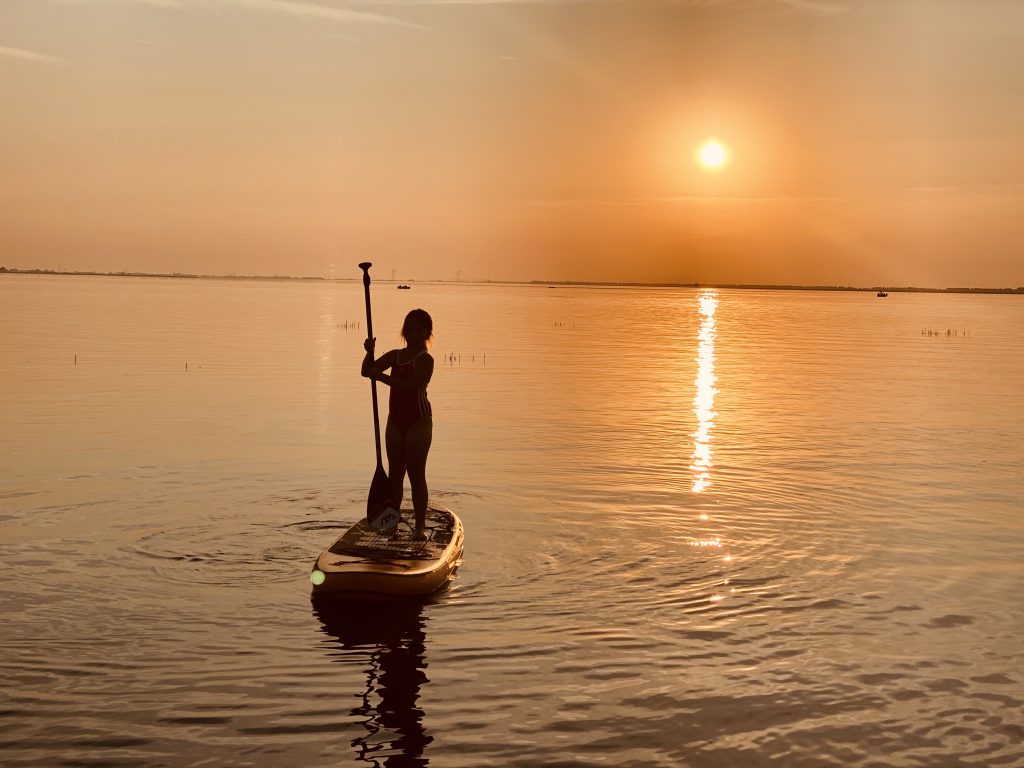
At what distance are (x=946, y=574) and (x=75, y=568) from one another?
11.4 m

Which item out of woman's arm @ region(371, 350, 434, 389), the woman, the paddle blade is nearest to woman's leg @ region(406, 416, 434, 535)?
the woman

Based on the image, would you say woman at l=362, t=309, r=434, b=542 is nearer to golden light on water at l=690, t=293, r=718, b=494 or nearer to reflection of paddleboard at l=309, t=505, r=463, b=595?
reflection of paddleboard at l=309, t=505, r=463, b=595

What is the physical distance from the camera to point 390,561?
39.9 feet

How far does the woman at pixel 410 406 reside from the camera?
1312cm

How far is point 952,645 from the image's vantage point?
11102 mm

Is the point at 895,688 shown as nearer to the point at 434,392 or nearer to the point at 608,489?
the point at 608,489

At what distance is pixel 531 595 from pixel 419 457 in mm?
2272

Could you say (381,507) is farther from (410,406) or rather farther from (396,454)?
(410,406)

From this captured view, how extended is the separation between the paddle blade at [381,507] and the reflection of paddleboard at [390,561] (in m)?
0.14

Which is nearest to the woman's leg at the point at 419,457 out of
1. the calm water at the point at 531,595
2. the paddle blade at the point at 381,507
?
the paddle blade at the point at 381,507

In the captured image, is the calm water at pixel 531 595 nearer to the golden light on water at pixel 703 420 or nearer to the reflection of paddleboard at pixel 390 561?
the golden light on water at pixel 703 420

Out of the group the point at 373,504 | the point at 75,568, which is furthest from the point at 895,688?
the point at 75,568

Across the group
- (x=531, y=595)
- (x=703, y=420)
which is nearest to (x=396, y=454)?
(x=531, y=595)

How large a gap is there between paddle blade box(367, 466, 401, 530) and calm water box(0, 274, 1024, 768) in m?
1.09
